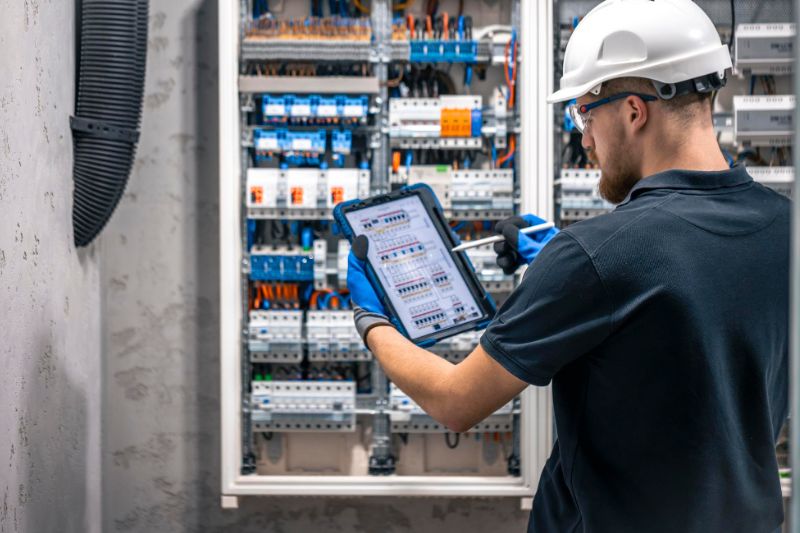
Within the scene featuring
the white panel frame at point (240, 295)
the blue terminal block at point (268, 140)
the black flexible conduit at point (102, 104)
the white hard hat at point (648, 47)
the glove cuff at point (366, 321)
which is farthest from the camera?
the blue terminal block at point (268, 140)

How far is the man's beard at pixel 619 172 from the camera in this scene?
1485mm

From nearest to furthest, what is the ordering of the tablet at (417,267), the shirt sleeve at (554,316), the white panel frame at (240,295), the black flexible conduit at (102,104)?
the shirt sleeve at (554,316) < the tablet at (417,267) < the black flexible conduit at (102,104) < the white panel frame at (240,295)

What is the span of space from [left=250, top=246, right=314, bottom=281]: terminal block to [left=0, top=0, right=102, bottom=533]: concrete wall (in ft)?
2.04

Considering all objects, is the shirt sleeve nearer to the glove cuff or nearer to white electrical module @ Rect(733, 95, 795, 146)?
the glove cuff

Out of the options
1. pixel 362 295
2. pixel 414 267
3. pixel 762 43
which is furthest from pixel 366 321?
pixel 762 43

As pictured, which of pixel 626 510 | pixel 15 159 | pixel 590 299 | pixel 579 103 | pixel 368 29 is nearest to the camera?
pixel 590 299

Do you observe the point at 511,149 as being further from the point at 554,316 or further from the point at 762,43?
the point at 554,316

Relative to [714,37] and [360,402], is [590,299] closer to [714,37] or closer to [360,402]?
[714,37]

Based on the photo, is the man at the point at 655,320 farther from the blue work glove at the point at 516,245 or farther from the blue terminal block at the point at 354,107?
the blue terminal block at the point at 354,107

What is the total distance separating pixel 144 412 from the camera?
11.4 ft

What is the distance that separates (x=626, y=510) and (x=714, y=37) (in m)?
0.83

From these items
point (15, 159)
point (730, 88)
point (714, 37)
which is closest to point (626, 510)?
point (714, 37)

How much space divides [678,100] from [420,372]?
66 centimetres

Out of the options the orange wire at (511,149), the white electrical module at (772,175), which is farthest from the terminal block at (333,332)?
the white electrical module at (772,175)
